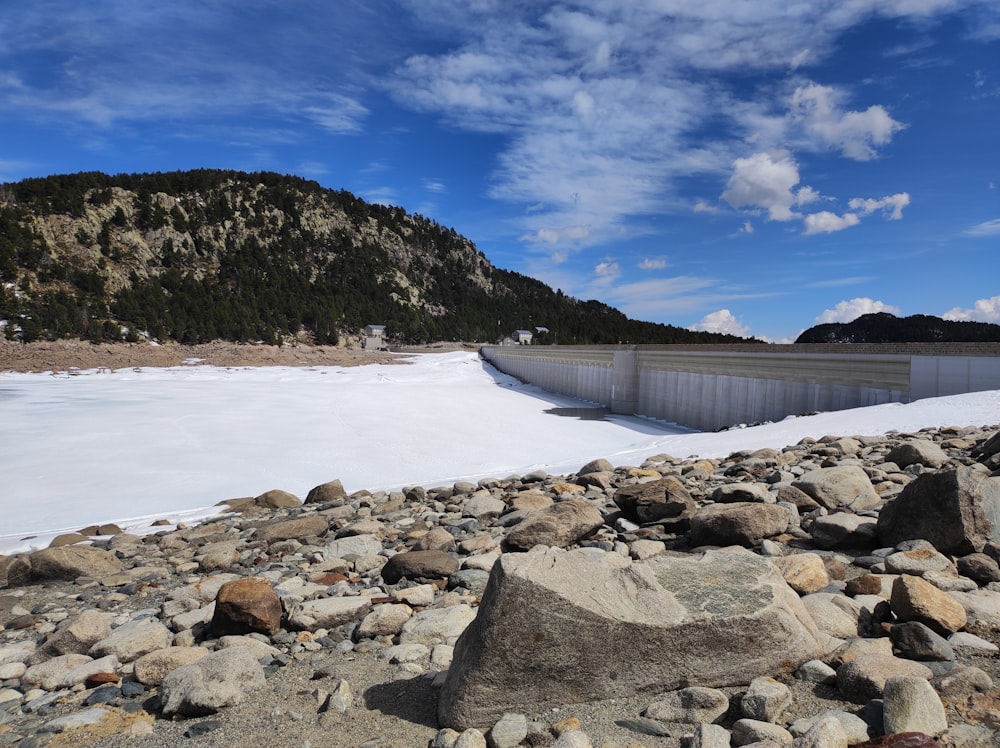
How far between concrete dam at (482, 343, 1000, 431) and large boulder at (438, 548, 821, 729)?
19215 millimetres

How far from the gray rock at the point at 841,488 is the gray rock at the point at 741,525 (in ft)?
4.67

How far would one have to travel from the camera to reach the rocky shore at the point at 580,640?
3.11 meters

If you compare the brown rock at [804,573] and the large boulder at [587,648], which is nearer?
the large boulder at [587,648]

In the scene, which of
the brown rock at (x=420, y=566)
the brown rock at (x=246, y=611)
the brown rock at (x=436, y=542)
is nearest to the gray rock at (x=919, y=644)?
the brown rock at (x=420, y=566)

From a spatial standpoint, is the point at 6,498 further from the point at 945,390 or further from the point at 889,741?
the point at 945,390

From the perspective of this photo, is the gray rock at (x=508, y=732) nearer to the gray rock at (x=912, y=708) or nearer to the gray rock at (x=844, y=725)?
the gray rock at (x=844, y=725)

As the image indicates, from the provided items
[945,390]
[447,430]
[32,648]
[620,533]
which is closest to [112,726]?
[32,648]

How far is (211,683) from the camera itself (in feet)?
12.5

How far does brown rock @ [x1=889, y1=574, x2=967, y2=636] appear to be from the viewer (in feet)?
11.9

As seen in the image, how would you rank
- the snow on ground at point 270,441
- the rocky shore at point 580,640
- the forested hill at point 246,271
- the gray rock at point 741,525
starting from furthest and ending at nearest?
1. the forested hill at point 246,271
2. the snow on ground at point 270,441
3. the gray rock at point 741,525
4. the rocky shore at point 580,640

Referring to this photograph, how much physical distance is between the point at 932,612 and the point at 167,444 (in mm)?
20092

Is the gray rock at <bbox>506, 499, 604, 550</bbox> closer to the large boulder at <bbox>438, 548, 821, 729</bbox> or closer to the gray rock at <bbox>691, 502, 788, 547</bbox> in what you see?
the gray rock at <bbox>691, 502, 788, 547</bbox>

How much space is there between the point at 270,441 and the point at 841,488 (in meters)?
17.4

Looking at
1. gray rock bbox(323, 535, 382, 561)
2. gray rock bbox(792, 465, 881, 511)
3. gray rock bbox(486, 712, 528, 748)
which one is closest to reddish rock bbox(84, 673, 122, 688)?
gray rock bbox(323, 535, 382, 561)
